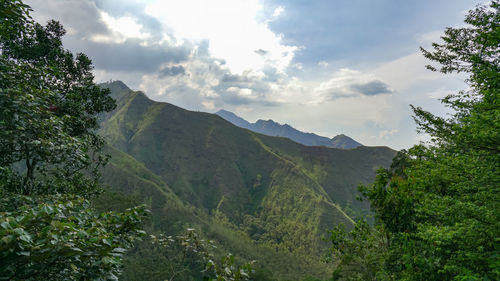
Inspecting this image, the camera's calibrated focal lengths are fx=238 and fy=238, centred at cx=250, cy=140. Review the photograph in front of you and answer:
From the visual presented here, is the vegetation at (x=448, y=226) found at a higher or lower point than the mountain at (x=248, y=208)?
higher

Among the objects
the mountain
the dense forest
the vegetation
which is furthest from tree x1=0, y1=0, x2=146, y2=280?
the mountain

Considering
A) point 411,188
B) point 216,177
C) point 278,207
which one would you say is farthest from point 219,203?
point 411,188

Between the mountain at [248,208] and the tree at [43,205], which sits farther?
the mountain at [248,208]

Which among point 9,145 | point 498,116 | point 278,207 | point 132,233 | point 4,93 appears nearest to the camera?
point 132,233

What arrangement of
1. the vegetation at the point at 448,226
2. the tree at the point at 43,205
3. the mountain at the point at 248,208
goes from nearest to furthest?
the tree at the point at 43,205
the vegetation at the point at 448,226
the mountain at the point at 248,208

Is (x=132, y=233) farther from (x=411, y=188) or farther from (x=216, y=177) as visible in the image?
(x=216, y=177)

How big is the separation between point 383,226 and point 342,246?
1.78 meters

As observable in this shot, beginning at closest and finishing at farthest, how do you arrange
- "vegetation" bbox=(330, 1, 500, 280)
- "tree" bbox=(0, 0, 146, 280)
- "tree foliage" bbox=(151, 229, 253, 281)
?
1. "tree" bbox=(0, 0, 146, 280)
2. "tree foliage" bbox=(151, 229, 253, 281)
3. "vegetation" bbox=(330, 1, 500, 280)

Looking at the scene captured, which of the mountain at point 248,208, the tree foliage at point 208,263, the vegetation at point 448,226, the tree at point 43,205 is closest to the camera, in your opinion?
the tree at point 43,205

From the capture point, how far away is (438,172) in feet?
35.8

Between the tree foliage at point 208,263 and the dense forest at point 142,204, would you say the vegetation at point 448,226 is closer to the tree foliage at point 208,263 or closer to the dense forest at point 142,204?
the dense forest at point 142,204

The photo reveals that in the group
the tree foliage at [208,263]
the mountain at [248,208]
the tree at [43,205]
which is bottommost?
the mountain at [248,208]

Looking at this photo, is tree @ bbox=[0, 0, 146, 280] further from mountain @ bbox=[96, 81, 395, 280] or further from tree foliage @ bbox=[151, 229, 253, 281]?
mountain @ bbox=[96, 81, 395, 280]

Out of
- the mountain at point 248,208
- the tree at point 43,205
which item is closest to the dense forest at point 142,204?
the tree at point 43,205
